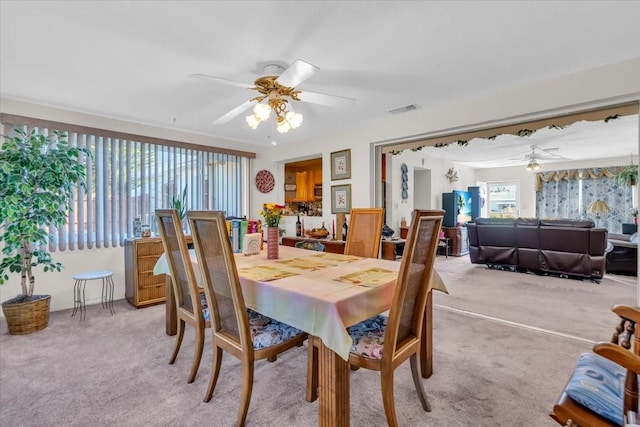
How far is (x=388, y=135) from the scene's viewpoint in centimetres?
402

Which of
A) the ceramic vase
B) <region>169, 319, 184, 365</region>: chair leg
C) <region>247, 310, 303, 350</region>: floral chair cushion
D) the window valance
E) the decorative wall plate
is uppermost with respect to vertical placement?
the window valance

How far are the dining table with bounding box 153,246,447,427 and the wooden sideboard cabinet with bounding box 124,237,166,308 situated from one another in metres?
1.86

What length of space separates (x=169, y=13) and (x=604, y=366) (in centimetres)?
296

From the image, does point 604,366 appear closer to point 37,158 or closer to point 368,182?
point 368,182

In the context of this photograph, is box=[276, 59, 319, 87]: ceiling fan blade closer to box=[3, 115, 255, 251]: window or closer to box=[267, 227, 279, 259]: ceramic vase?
box=[267, 227, 279, 259]: ceramic vase

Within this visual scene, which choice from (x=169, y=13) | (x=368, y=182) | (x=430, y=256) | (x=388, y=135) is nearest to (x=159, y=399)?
(x=430, y=256)

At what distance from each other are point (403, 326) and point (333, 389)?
1.61 ft

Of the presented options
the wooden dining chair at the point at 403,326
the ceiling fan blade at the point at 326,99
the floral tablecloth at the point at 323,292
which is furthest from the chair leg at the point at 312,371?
the ceiling fan blade at the point at 326,99

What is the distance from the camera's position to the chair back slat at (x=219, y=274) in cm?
155

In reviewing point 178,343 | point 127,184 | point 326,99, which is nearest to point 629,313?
point 326,99

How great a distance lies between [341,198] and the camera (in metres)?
4.61

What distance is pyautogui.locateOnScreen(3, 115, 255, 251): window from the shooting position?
3.62m

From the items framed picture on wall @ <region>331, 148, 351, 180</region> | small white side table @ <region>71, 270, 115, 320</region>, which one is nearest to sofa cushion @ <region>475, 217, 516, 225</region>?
framed picture on wall @ <region>331, 148, 351, 180</region>

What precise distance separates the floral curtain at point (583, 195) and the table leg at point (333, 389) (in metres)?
9.06
